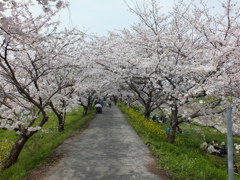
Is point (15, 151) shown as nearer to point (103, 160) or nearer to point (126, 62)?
point (103, 160)

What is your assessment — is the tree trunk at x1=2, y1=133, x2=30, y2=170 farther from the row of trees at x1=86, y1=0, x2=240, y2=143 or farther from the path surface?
the row of trees at x1=86, y1=0, x2=240, y2=143

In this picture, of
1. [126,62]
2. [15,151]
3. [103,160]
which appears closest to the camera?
[15,151]

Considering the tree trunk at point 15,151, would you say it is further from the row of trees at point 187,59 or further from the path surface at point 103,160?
the row of trees at point 187,59

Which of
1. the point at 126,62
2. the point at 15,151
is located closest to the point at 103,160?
the point at 15,151

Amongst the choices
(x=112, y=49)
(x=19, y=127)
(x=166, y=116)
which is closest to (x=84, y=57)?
(x=112, y=49)

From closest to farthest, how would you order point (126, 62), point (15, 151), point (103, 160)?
point (15, 151) → point (103, 160) → point (126, 62)

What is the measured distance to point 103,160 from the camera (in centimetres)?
725

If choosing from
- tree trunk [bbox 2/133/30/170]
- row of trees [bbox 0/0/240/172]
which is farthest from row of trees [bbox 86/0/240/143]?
tree trunk [bbox 2/133/30/170]

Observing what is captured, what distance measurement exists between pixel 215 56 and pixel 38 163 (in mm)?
6762

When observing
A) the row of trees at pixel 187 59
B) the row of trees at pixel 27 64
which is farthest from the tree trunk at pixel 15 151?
the row of trees at pixel 187 59

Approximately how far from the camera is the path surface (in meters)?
5.88

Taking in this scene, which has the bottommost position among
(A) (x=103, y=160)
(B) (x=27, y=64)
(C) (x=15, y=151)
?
(A) (x=103, y=160)

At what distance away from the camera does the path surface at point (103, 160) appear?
19.3 ft

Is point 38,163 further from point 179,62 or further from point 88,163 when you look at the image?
point 179,62
